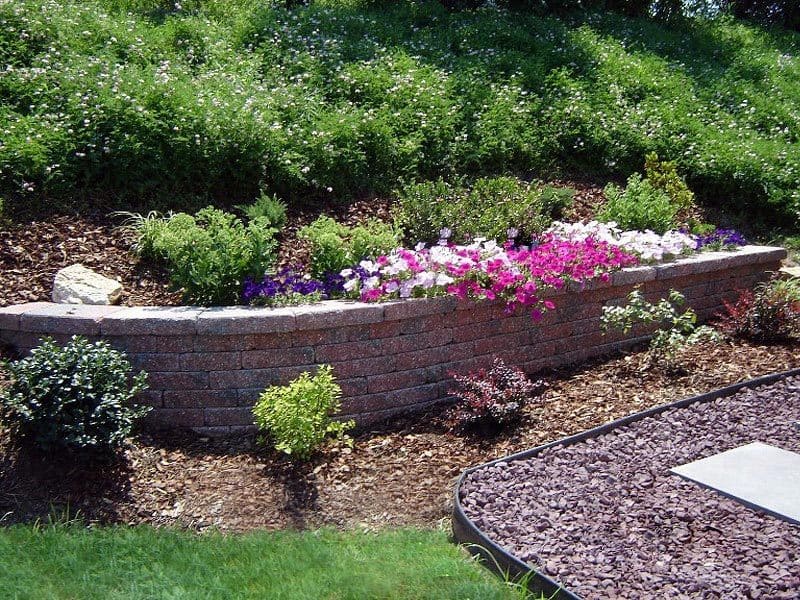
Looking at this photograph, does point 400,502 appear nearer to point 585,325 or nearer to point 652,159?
point 585,325

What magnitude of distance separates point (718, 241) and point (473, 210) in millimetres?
2033

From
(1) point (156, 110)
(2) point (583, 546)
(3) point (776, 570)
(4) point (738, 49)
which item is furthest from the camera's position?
(4) point (738, 49)

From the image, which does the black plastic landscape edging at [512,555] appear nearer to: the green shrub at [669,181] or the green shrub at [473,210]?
the green shrub at [473,210]

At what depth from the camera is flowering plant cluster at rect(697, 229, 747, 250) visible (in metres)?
6.00

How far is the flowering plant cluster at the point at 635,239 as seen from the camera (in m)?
5.41

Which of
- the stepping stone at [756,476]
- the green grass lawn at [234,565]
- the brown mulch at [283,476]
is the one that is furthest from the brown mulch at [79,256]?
the stepping stone at [756,476]

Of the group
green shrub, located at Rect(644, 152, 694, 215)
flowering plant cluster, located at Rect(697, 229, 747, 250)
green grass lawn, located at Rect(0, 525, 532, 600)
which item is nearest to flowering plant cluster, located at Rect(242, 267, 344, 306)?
green grass lawn, located at Rect(0, 525, 532, 600)

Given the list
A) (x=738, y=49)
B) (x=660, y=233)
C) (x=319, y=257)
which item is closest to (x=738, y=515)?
(x=319, y=257)

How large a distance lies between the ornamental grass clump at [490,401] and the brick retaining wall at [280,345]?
27 cm

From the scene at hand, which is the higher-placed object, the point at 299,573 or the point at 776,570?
the point at 776,570

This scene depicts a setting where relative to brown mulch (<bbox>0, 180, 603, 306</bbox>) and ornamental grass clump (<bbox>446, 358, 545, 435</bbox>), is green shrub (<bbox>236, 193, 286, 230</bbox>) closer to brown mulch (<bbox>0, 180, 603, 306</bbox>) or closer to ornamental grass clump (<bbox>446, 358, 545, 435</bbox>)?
brown mulch (<bbox>0, 180, 603, 306</bbox>)

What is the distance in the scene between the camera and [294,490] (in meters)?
3.76

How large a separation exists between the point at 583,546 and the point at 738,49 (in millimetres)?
9812

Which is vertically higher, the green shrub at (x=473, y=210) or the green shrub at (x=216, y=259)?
the green shrub at (x=473, y=210)
